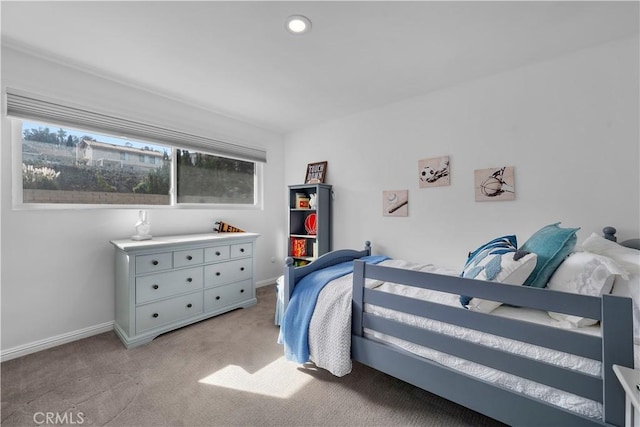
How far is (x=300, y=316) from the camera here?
1.79 m

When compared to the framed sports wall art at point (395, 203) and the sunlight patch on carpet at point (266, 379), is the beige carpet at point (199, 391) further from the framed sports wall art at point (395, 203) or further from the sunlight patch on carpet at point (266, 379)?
the framed sports wall art at point (395, 203)

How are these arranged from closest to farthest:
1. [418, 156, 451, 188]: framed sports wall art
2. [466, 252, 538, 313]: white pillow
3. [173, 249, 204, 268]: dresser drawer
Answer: [466, 252, 538, 313]: white pillow → [173, 249, 204, 268]: dresser drawer → [418, 156, 451, 188]: framed sports wall art

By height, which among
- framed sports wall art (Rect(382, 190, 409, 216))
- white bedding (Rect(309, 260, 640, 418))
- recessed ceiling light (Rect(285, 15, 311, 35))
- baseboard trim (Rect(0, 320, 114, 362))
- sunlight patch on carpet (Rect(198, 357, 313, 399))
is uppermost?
recessed ceiling light (Rect(285, 15, 311, 35))

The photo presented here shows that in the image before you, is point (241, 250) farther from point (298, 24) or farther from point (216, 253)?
point (298, 24)

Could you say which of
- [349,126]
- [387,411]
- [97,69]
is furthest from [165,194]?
[387,411]

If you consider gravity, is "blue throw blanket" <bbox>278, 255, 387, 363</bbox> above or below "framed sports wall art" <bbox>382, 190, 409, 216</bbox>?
below

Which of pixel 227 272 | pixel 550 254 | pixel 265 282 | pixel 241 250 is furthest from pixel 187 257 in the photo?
pixel 550 254

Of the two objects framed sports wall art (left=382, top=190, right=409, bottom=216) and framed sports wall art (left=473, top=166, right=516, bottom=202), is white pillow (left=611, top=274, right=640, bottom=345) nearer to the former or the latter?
framed sports wall art (left=473, top=166, right=516, bottom=202)

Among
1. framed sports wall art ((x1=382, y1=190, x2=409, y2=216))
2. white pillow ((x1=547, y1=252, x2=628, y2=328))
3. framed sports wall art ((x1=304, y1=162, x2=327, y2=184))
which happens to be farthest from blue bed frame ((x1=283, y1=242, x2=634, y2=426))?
framed sports wall art ((x1=304, y1=162, x2=327, y2=184))

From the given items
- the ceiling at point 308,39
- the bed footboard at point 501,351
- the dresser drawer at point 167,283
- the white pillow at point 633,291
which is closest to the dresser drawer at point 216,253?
the dresser drawer at point 167,283

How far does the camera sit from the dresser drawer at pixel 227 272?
8.89 ft

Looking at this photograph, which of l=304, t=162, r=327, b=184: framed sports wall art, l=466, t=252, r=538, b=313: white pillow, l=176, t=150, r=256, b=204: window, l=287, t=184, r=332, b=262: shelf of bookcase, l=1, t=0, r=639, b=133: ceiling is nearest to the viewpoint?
l=466, t=252, r=538, b=313: white pillow

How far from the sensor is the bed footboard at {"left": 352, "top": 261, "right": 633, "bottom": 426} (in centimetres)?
101

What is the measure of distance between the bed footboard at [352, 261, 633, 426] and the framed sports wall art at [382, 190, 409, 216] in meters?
1.43
